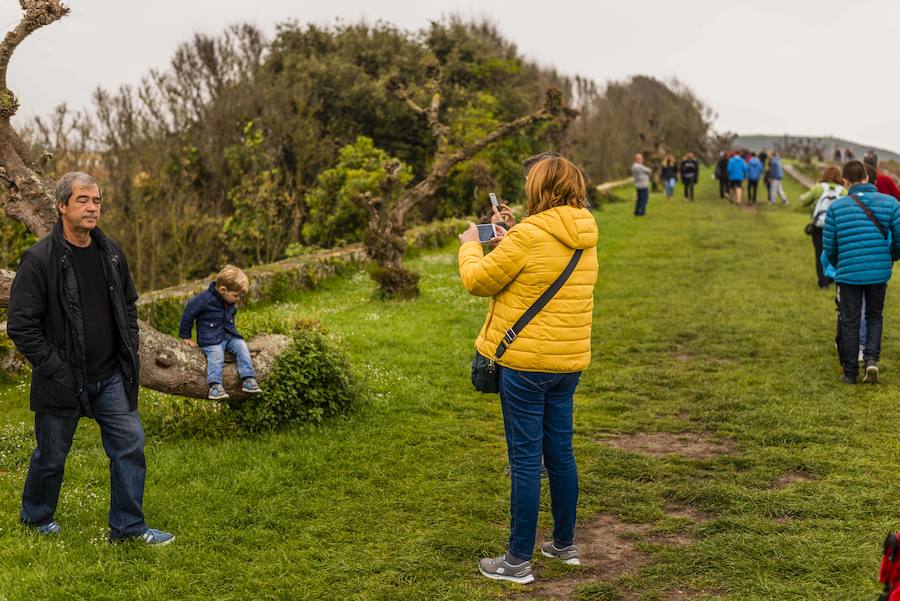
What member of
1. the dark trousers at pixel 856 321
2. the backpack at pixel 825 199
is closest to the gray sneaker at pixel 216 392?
the dark trousers at pixel 856 321

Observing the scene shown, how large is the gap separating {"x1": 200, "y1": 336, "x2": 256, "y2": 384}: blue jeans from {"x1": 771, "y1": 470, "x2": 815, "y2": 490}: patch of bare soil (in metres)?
3.82

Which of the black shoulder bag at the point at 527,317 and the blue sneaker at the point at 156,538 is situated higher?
the black shoulder bag at the point at 527,317

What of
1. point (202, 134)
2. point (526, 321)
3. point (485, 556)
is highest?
point (202, 134)

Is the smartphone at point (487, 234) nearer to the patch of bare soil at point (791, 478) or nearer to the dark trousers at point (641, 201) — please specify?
the patch of bare soil at point (791, 478)

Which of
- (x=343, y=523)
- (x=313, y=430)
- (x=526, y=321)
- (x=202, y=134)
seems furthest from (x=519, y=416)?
(x=202, y=134)

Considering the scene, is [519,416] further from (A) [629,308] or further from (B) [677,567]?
(A) [629,308]

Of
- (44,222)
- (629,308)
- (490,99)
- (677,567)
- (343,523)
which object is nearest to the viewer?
(677,567)

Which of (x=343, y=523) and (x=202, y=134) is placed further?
(x=202, y=134)

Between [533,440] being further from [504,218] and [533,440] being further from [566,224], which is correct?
[504,218]

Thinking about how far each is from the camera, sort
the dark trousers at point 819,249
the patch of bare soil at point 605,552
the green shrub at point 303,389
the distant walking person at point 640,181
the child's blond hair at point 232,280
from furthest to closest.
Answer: the distant walking person at point 640,181 → the dark trousers at point 819,249 → the green shrub at point 303,389 → the child's blond hair at point 232,280 → the patch of bare soil at point 605,552

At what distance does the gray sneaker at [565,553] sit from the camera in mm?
4992

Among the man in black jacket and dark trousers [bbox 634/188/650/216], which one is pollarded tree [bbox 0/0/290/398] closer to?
the man in black jacket

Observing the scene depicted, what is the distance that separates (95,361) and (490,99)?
2390cm

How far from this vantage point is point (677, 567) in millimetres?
4875
